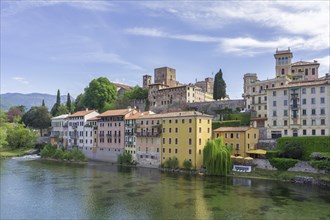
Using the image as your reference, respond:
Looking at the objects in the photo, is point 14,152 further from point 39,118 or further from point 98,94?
point 98,94

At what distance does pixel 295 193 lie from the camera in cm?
3897

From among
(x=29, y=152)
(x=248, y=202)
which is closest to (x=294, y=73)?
(x=248, y=202)

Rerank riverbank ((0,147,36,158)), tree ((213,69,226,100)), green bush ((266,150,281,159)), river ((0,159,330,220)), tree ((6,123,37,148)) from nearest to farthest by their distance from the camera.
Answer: river ((0,159,330,220)) < green bush ((266,150,281,159)) < riverbank ((0,147,36,158)) < tree ((213,69,226,100)) < tree ((6,123,37,148))

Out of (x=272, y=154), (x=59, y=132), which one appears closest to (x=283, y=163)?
(x=272, y=154)

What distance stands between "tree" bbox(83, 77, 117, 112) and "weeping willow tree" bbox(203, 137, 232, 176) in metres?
49.9

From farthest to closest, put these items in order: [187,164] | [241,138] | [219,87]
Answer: [219,87] → [241,138] → [187,164]

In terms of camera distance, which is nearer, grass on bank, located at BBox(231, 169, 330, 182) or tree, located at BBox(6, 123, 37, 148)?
grass on bank, located at BBox(231, 169, 330, 182)

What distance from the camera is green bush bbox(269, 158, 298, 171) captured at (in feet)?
158

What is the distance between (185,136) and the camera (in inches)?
2227

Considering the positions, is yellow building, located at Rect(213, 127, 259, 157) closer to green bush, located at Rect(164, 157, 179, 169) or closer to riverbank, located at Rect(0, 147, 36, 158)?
green bush, located at Rect(164, 157, 179, 169)

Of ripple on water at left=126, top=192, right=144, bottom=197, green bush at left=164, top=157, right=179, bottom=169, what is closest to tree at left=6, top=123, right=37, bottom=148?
green bush at left=164, top=157, right=179, bottom=169

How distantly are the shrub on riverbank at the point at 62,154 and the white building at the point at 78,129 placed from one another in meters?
3.55

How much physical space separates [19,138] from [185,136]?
5770cm

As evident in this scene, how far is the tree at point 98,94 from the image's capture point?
95.2 m
